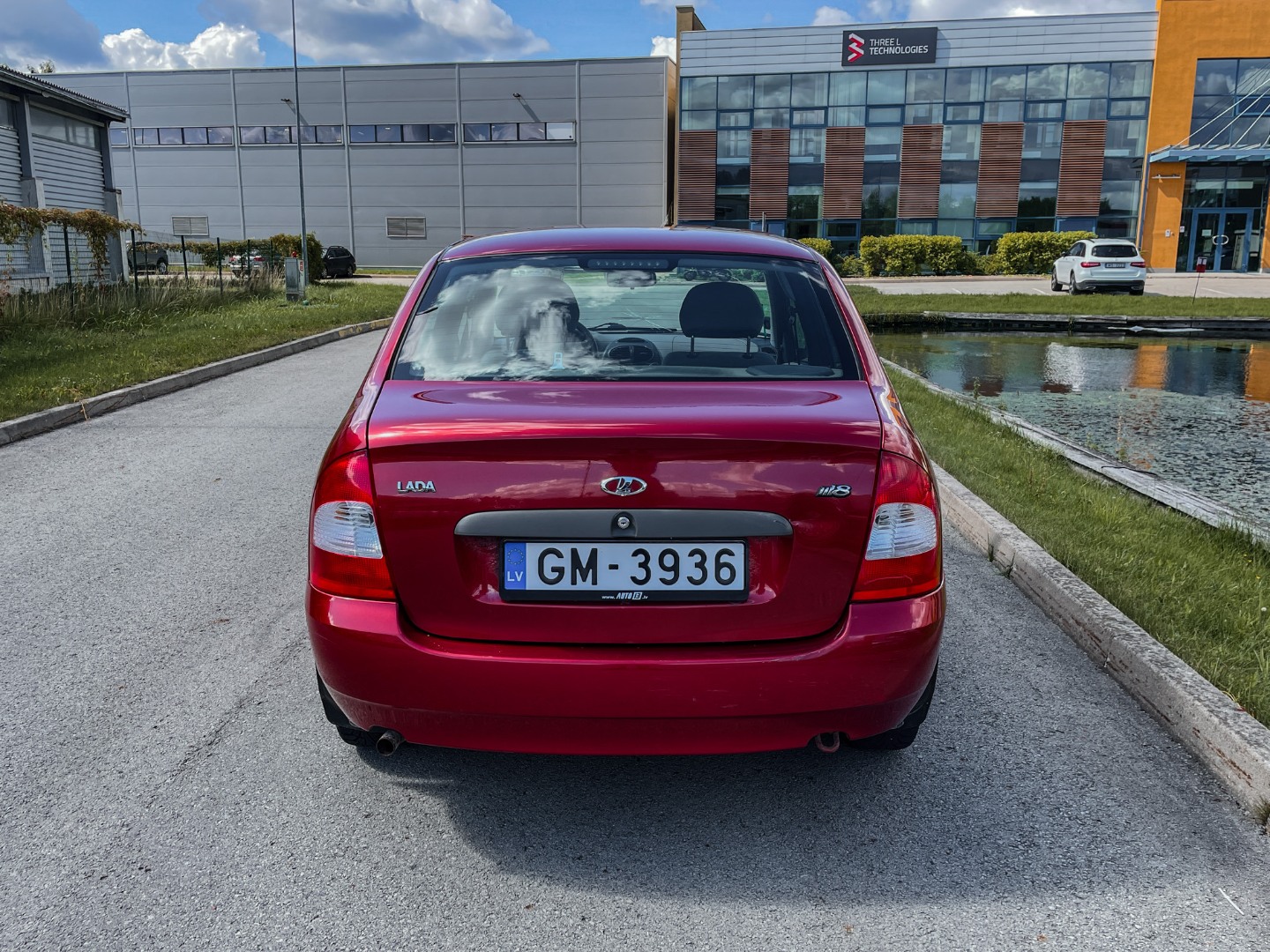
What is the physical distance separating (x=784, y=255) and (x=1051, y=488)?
145 inches

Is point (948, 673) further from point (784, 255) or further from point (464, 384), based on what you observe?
point (464, 384)

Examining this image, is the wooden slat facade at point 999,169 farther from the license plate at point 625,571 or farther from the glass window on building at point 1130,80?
the license plate at point 625,571

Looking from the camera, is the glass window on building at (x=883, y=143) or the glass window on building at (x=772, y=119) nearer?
the glass window on building at (x=883, y=143)

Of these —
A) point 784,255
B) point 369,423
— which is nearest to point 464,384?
point 369,423

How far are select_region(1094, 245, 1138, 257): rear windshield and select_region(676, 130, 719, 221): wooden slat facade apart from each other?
2059 centimetres

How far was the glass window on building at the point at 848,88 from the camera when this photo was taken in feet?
147

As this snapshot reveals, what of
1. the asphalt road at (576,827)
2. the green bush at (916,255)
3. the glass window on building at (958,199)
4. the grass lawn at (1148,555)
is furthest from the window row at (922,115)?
the asphalt road at (576,827)

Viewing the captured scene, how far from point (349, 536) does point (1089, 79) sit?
4807cm

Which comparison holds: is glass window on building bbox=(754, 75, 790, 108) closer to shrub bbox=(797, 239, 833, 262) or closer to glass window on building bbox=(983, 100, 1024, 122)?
shrub bbox=(797, 239, 833, 262)

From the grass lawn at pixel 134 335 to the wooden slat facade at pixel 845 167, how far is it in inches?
1067

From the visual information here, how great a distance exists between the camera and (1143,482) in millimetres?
6859

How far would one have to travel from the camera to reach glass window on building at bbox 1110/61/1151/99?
42719 mm

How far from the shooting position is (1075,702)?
3650mm

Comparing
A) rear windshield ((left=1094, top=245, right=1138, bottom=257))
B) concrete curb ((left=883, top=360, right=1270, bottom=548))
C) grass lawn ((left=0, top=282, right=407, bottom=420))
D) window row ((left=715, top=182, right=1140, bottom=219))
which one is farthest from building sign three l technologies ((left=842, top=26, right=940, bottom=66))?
concrete curb ((left=883, top=360, right=1270, bottom=548))
